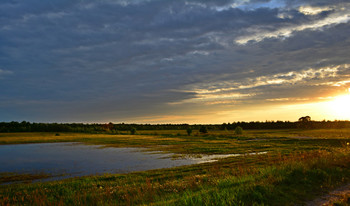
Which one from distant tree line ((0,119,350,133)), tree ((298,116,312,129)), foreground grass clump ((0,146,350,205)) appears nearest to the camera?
foreground grass clump ((0,146,350,205))

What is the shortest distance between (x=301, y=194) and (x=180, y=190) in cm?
540

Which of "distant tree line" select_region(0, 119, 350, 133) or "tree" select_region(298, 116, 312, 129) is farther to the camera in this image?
"tree" select_region(298, 116, 312, 129)

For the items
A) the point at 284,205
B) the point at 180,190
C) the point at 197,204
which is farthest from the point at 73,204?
the point at 284,205

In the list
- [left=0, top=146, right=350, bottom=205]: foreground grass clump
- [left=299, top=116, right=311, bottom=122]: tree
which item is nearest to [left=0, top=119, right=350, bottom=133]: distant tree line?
[left=299, top=116, right=311, bottom=122]: tree

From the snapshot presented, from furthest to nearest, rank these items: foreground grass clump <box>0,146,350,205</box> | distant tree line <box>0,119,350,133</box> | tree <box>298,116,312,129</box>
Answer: tree <box>298,116,312,129</box>, distant tree line <box>0,119,350,133</box>, foreground grass clump <box>0,146,350,205</box>

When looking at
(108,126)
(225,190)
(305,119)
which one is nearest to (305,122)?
(305,119)

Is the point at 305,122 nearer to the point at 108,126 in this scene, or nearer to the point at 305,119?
the point at 305,119

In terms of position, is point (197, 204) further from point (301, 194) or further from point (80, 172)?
point (80, 172)

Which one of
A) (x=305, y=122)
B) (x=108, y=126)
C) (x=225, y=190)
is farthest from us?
(x=108, y=126)

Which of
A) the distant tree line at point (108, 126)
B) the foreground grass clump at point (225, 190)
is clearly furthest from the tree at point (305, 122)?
the foreground grass clump at point (225, 190)

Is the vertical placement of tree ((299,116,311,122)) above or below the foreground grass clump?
above

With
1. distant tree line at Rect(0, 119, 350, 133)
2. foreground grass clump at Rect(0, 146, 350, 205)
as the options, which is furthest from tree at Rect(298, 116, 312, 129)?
foreground grass clump at Rect(0, 146, 350, 205)

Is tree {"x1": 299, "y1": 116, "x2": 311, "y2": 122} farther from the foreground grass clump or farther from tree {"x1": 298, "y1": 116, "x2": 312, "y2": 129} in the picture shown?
the foreground grass clump

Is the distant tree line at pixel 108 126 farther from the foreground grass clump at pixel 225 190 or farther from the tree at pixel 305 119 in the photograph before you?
the foreground grass clump at pixel 225 190
